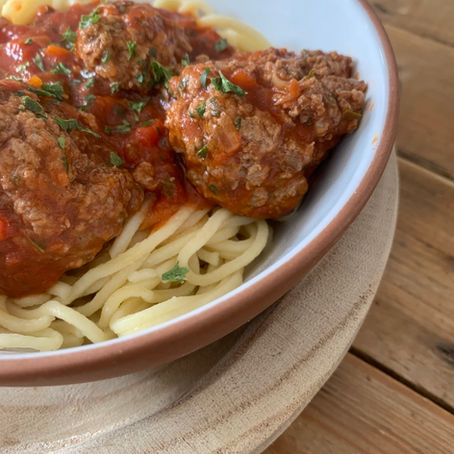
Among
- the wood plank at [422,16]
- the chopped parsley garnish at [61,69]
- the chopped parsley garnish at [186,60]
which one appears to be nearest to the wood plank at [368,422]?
the chopped parsley garnish at [186,60]

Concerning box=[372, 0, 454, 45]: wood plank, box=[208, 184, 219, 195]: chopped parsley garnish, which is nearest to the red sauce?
box=[208, 184, 219, 195]: chopped parsley garnish

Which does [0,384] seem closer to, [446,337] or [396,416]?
[396,416]

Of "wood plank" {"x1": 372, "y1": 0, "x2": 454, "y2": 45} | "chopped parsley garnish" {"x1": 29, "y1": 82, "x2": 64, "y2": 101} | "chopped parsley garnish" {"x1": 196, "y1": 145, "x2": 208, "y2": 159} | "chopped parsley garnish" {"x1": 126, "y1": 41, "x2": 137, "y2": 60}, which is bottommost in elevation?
"chopped parsley garnish" {"x1": 29, "y1": 82, "x2": 64, "y2": 101}

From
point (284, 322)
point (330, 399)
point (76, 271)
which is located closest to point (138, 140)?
point (76, 271)

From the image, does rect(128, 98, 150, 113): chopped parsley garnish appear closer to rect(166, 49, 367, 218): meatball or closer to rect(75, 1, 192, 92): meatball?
rect(75, 1, 192, 92): meatball

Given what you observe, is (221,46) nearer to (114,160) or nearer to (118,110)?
(118,110)

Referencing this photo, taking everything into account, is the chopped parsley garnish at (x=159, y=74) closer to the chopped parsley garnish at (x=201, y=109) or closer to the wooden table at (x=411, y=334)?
the chopped parsley garnish at (x=201, y=109)

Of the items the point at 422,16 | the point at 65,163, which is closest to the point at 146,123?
the point at 65,163
